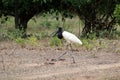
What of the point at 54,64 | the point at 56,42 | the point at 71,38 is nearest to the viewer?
the point at 54,64

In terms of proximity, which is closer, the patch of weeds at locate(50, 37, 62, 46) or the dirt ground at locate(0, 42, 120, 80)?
the dirt ground at locate(0, 42, 120, 80)

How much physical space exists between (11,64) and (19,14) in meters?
9.05

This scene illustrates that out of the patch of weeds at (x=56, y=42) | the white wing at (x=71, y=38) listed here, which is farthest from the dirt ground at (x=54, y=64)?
the patch of weeds at (x=56, y=42)

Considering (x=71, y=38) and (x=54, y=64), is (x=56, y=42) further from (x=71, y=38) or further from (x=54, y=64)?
(x=54, y=64)

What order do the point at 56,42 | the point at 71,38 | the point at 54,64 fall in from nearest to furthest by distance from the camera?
the point at 54,64 < the point at 71,38 < the point at 56,42

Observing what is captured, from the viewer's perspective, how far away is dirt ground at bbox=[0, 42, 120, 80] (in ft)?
30.1

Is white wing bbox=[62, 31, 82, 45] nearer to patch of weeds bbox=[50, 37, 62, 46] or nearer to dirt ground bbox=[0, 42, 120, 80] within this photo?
dirt ground bbox=[0, 42, 120, 80]

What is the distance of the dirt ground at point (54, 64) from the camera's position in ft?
30.1

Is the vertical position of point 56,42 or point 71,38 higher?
point 71,38

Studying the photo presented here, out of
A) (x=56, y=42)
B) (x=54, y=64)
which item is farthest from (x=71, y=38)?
(x=56, y=42)

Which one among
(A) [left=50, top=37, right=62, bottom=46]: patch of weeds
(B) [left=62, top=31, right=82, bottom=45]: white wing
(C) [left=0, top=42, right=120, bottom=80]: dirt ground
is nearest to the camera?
(C) [left=0, top=42, right=120, bottom=80]: dirt ground

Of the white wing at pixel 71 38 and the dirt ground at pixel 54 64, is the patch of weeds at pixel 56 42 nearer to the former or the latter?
the dirt ground at pixel 54 64

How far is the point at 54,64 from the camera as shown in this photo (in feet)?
34.1

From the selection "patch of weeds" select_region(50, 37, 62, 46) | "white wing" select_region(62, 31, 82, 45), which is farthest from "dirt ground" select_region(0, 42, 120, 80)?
"patch of weeds" select_region(50, 37, 62, 46)
